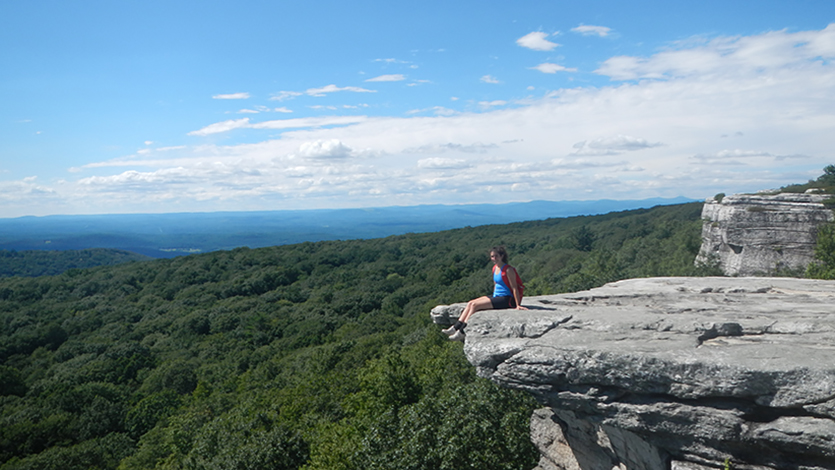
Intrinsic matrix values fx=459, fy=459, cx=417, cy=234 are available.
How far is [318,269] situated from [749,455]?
267 feet

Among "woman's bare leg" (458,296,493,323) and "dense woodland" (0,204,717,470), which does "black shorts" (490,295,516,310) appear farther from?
"dense woodland" (0,204,717,470)

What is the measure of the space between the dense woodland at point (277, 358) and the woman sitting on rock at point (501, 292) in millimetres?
637

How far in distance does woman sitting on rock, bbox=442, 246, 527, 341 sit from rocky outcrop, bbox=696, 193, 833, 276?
27332mm

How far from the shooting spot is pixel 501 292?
12086 mm

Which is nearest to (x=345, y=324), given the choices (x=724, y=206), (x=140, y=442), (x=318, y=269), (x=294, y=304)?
(x=294, y=304)

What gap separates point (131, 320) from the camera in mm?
64750

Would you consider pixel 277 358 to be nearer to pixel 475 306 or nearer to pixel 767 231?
pixel 475 306

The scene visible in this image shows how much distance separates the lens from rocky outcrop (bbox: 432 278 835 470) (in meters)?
8.01

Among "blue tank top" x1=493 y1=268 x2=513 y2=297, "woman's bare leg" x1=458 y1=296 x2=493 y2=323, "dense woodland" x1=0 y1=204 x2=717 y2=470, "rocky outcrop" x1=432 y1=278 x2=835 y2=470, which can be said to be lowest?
"dense woodland" x1=0 y1=204 x2=717 y2=470

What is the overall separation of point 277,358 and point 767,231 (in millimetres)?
42282

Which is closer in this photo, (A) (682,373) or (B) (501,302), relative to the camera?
(A) (682,373)

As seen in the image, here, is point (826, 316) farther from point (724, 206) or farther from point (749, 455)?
point (724, 206)

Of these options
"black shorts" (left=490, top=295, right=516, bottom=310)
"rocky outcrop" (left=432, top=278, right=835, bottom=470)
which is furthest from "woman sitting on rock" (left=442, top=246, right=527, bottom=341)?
"rocky outcrop" (left=432, top=278, right=835, bottom=470)

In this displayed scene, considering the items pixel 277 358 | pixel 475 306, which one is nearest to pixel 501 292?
pixel 475 306
